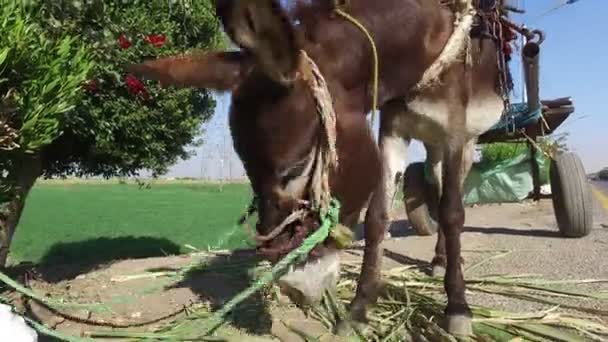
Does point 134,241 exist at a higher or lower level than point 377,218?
lower

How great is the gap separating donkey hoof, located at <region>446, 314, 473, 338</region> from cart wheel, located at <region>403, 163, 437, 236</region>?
3.13m

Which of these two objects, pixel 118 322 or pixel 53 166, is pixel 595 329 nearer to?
pixel 118 322

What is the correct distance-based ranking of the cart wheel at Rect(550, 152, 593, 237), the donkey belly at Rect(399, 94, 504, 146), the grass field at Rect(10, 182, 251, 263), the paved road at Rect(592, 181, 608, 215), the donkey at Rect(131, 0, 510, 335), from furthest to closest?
the paved road at Rect(592, 181, 608, 215) → the grass field at Rect(10, 182, 251, 263) → the cart wheel at Rect(550, 152, 593, 237) → the donkey belly at Rect(399, 94, 504, 146) → the donkey at Rect(131, 0, 510, 335)

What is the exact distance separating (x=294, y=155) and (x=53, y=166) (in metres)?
3.21

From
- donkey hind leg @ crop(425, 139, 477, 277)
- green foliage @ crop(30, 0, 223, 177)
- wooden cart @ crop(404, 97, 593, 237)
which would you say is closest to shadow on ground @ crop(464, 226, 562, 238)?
wooden cart @ crop(404, 97, 593, 237)

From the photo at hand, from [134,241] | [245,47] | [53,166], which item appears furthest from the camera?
[134,241]

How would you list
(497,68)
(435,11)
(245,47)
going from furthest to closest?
(497,68) → (435,11) → (245,47)

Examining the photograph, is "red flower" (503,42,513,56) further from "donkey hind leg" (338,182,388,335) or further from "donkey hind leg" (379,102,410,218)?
"donkey hind leg" (338,182,388,335)

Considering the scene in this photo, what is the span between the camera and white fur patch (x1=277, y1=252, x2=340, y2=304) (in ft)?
7.54

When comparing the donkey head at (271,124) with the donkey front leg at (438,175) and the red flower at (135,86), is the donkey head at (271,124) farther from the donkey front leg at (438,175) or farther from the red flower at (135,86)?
the donkey front leg at (438,175)

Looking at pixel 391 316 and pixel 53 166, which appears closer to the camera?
pixel 391 316

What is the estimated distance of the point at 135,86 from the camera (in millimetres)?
3953

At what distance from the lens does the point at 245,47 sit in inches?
78.1

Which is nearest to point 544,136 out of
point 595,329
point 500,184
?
point 500,184
